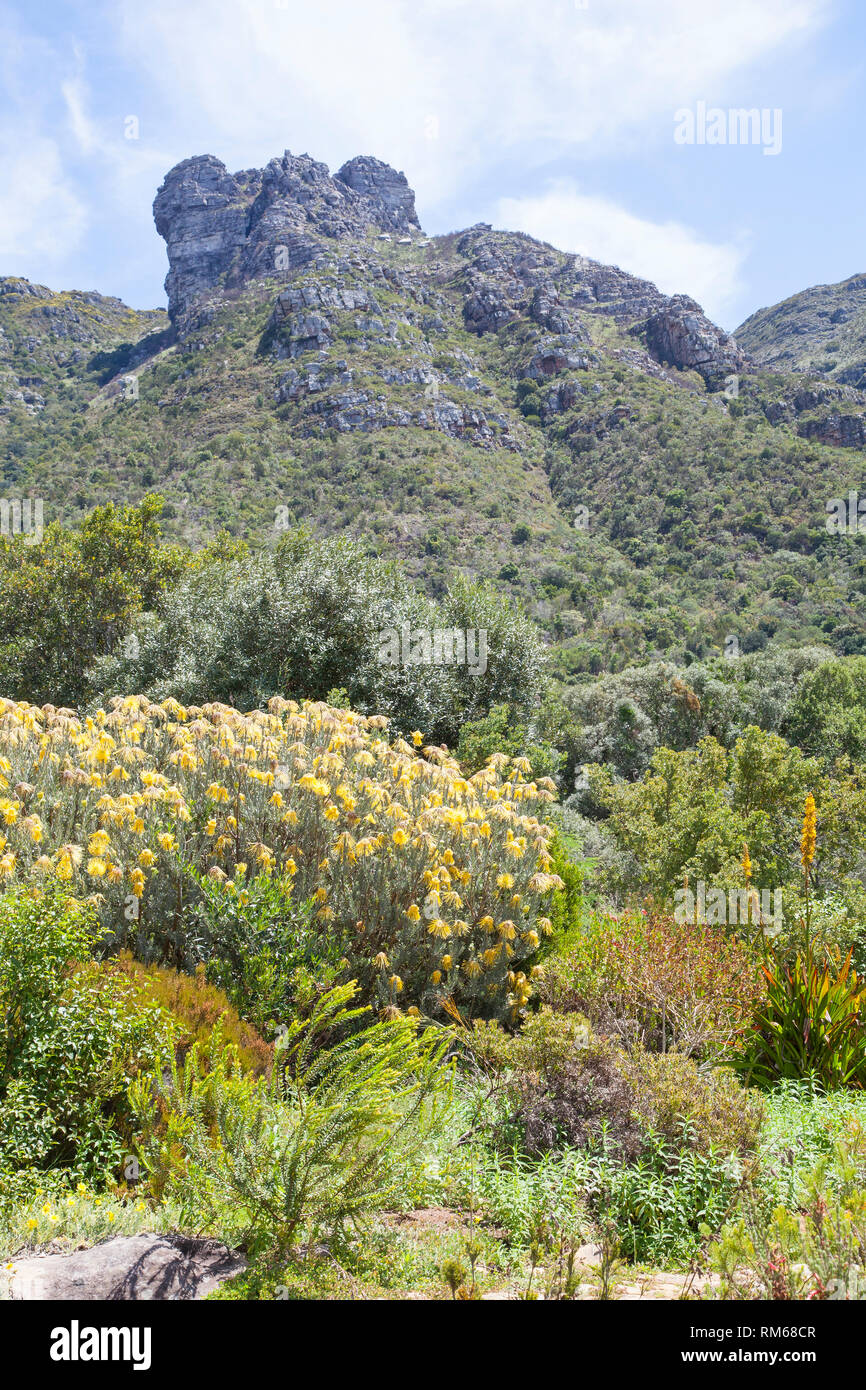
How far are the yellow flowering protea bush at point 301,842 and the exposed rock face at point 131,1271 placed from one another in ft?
7.35

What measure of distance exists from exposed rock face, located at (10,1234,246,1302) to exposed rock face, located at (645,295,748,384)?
9493cm

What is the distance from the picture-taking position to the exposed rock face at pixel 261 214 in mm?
96000

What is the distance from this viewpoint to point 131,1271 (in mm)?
2553

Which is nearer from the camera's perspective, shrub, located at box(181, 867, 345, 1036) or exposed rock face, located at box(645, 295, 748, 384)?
shrub, located at box(181, 867, 345, 1036)

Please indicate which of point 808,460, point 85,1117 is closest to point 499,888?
point 85,1117

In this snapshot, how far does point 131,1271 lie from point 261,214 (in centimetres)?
12255

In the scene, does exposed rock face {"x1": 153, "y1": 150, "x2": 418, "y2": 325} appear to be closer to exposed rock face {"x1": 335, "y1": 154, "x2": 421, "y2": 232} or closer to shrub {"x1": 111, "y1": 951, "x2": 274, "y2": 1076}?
exposed rock face {"x1": 335, "y1": 154, "x2": 421, "y2": 232}

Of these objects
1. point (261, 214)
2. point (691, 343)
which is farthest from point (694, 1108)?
point (261, 214)

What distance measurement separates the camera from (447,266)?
106438mm

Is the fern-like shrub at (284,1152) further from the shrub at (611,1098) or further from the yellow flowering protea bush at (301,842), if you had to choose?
the yellow flowering protea bush at (301,842)

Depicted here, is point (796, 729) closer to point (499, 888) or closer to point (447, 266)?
point (499, 888)

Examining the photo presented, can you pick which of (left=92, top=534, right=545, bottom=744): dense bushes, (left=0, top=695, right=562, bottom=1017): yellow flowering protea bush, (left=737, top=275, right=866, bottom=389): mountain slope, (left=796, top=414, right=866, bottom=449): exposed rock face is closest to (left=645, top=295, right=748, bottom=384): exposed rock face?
(left=737, top=275, right=866, bottom=389): mountain slope

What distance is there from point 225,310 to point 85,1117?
97.5 meters

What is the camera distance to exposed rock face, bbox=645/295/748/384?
283 ft
